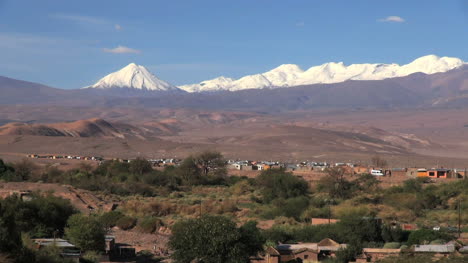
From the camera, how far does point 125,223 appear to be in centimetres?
3972

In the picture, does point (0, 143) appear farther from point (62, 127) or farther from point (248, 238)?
point (248, 238)

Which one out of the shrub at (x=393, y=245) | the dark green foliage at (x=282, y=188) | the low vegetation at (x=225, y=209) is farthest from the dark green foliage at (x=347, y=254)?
the dark green foliage at (x=282, y=188)

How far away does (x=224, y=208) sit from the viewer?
4441 centimetres

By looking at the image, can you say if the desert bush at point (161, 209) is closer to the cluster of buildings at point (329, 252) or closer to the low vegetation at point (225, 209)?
the low vegetation at point (225, 209)

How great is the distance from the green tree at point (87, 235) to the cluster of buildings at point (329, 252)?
570 cm

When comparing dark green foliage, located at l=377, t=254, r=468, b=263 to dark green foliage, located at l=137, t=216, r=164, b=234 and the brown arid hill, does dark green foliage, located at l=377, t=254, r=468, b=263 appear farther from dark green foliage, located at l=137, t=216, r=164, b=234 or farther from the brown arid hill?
the brown arid hill

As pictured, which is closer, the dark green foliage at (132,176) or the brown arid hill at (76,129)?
the dark green foliage at (132,176)

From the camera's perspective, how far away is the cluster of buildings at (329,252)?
2758 centimetres

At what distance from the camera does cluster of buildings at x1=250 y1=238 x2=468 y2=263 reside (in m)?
27.6

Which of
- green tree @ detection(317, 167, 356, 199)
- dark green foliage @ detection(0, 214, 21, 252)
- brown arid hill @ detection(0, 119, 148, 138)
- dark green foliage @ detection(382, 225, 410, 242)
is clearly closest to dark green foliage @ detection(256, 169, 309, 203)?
green tree @ detection(317, 167, 356, 199)

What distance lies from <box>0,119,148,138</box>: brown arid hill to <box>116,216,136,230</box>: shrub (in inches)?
3908

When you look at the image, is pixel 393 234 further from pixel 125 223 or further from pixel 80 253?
pixel 125 223

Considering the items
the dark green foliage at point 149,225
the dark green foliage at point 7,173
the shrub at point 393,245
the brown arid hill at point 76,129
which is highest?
A: the brown arid hill at point 76,129

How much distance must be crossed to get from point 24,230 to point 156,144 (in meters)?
90.4
